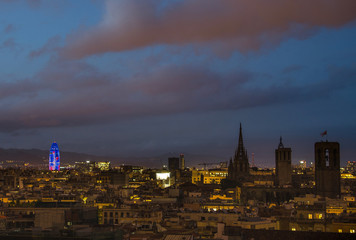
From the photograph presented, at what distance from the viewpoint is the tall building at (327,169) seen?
354 feet

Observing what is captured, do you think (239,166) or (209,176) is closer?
(239,166)

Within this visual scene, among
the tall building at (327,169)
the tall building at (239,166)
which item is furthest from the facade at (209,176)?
the tall building at (327,169)

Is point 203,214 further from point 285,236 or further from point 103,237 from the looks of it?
point 103,237

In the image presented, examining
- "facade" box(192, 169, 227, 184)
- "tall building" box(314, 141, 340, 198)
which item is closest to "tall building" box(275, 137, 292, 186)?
"facade" box(192, 169, 227, 184)

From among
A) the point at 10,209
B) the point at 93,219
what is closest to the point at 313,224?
the point at 93,219

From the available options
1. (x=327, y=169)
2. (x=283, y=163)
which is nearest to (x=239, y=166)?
(x=283, y=163)

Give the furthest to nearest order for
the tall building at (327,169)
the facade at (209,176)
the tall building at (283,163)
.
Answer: the facade at (209,176), the tall building at (283,163), the tall building at (327,169)

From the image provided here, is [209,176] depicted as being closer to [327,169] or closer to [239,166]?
[239,166]

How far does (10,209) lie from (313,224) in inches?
1216

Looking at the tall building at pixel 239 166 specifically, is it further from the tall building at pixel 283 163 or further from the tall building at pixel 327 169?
the tall building at pixel 327 169

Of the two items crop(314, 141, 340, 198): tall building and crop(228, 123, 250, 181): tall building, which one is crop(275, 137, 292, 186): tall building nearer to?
crop(228, 123, 250, 181): tall building

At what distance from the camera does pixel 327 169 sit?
111250 millimetres

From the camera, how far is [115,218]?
60.8 metres

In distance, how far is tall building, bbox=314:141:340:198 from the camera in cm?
10782
